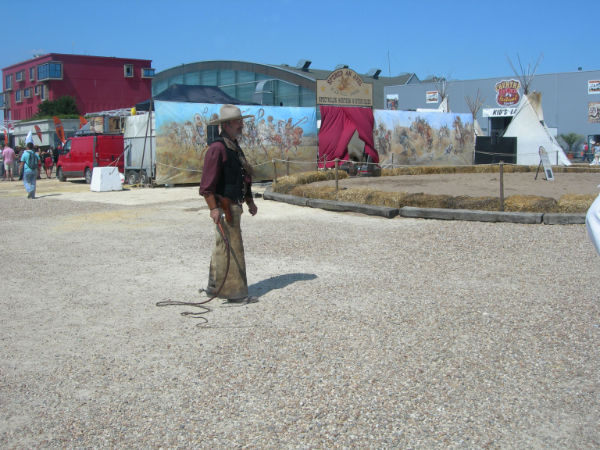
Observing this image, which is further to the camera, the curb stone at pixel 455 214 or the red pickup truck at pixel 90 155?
the red pickup truck at pixel 90 155

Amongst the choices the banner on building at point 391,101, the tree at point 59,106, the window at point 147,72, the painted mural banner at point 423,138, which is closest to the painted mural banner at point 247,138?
the painted mural banner at point 423,138

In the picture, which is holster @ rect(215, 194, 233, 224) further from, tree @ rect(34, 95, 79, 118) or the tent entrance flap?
tree @ rect(34, 95, 79, 118)

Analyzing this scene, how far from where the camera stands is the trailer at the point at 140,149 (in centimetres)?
2238

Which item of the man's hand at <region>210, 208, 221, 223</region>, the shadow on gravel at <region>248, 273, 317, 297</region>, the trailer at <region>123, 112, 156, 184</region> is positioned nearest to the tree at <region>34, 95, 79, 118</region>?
the trailer at <region>123, 112, 156, 184</region>

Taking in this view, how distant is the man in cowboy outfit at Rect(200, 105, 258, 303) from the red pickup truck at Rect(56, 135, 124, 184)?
19.3 meters

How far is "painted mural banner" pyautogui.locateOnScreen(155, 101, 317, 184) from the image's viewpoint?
71.7 feet

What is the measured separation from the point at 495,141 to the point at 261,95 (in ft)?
113

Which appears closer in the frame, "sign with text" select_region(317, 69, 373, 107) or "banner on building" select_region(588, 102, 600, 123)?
"sign with text" select_region(317, 69, 373, 107)

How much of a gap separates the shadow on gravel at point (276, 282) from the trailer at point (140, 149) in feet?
50.8

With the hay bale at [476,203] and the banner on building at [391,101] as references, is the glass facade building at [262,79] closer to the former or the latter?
the banner on building at [391,101]

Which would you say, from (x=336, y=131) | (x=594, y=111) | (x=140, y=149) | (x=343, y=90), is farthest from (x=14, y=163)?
(x=594, y=111)

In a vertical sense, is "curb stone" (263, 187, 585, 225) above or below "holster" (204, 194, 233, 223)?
below

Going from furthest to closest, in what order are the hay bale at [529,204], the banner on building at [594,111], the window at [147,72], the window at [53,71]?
the window at [147,72] → the window at [53,71] → the banner on building at [594,111] → the hay bale at [529,204]

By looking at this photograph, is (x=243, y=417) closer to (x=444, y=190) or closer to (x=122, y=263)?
(x=122, y=263)
